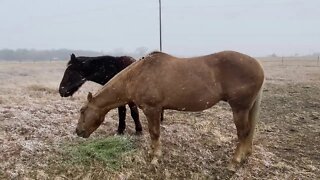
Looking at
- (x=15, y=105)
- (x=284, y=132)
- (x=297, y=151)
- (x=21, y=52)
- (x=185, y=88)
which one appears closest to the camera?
(x=185, y=88)

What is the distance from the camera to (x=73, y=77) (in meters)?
7.97

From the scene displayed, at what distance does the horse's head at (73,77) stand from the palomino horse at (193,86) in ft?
4.84

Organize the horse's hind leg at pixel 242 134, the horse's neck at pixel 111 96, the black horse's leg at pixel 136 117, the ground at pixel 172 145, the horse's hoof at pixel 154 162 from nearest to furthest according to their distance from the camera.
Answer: the ground at pixel 172 145 → the horse's hind leg at pixel 242 134 → the horse's hoof at pixel 154 162 → the horse's neck at pixel 111 96 → the black horse's leg at pixel 136 117

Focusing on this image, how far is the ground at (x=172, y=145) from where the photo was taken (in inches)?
244

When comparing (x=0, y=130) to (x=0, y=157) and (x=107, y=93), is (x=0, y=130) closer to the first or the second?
(x=0, y=157)

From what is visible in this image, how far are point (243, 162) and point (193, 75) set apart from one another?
1.78 m

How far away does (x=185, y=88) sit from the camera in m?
6.31

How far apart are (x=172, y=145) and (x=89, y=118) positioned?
1.68 metres

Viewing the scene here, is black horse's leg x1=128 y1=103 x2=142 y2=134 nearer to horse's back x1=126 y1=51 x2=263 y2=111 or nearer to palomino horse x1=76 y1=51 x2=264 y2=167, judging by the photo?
palomino horse x1=76 y1=51 x2=264 y2=167

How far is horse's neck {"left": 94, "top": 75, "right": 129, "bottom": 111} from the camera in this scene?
259 inches

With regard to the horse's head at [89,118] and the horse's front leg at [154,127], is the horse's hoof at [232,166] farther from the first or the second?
the horse's head at [89,118]

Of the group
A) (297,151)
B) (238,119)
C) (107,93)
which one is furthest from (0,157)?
(297,151)

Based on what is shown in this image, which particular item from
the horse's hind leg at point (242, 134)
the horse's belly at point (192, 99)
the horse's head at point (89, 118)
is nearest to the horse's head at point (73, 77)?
the horse's head at point (89, 118)

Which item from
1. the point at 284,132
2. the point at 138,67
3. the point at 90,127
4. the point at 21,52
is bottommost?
the point at 21,52
